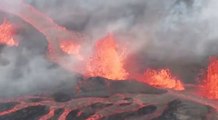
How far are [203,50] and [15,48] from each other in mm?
23005

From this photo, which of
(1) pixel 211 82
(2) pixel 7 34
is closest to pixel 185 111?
(1) pixel 211 82

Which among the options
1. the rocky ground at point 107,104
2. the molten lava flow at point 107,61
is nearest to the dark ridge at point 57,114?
the rocky ground at point 107,104

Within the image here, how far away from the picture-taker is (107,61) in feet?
206

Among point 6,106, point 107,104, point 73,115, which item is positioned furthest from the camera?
point 6,106

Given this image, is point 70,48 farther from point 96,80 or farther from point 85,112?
point 85,112

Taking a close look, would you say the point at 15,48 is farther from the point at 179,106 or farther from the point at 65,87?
the point at 179,106

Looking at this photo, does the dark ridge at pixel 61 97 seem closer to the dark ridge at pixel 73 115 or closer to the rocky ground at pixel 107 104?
the rocky ground at pixel 107 104

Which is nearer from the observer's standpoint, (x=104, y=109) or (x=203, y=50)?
(x=104, y=109)

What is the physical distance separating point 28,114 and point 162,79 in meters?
16.4

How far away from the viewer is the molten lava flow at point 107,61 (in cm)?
6028

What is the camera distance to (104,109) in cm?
5141

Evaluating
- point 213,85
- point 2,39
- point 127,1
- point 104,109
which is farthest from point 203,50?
point 2,39

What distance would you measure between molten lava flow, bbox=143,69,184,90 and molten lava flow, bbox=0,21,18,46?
1668cm

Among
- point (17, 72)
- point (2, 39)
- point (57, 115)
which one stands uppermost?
point (2, 39)
